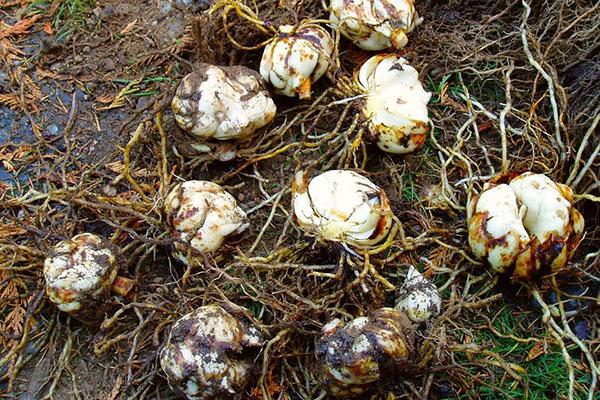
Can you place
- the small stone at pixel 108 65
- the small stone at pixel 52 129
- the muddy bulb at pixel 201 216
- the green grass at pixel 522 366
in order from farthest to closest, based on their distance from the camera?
1. the small stone at pixel 108 65
2. the small stone at pixel 52 129
3. the muddy bulb at pixel 201 216
4. the green grass at pixel 522 366

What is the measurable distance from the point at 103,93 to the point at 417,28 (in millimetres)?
1004

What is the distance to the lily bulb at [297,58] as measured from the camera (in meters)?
2.11

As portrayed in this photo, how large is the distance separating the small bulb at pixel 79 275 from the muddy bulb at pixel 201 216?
0.62ft

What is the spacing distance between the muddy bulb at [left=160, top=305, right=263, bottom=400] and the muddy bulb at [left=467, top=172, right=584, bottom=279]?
0.63 metres

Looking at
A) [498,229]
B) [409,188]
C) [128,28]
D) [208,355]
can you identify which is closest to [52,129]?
[128,28]

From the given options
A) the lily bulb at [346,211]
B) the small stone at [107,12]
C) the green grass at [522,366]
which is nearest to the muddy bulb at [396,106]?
the lily bulb at [346,211]

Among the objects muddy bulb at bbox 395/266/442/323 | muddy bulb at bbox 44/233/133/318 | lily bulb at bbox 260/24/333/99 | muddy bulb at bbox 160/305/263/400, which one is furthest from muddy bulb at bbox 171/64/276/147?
muddy bulb at bbox 395/266/442/323

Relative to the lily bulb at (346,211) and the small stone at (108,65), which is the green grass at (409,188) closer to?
the lily bulb at (346,211)

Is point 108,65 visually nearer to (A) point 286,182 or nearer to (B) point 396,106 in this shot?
(A) point 286,182

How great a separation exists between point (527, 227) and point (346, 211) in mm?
458

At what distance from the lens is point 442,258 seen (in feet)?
6.56

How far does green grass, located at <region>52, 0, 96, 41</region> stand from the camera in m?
2.47

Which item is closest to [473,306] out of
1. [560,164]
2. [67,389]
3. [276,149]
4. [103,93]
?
[560,164]

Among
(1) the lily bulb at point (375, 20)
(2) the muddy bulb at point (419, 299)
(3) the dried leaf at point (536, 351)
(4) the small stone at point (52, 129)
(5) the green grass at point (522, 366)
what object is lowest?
(5) the green grass at point (522, 366)
